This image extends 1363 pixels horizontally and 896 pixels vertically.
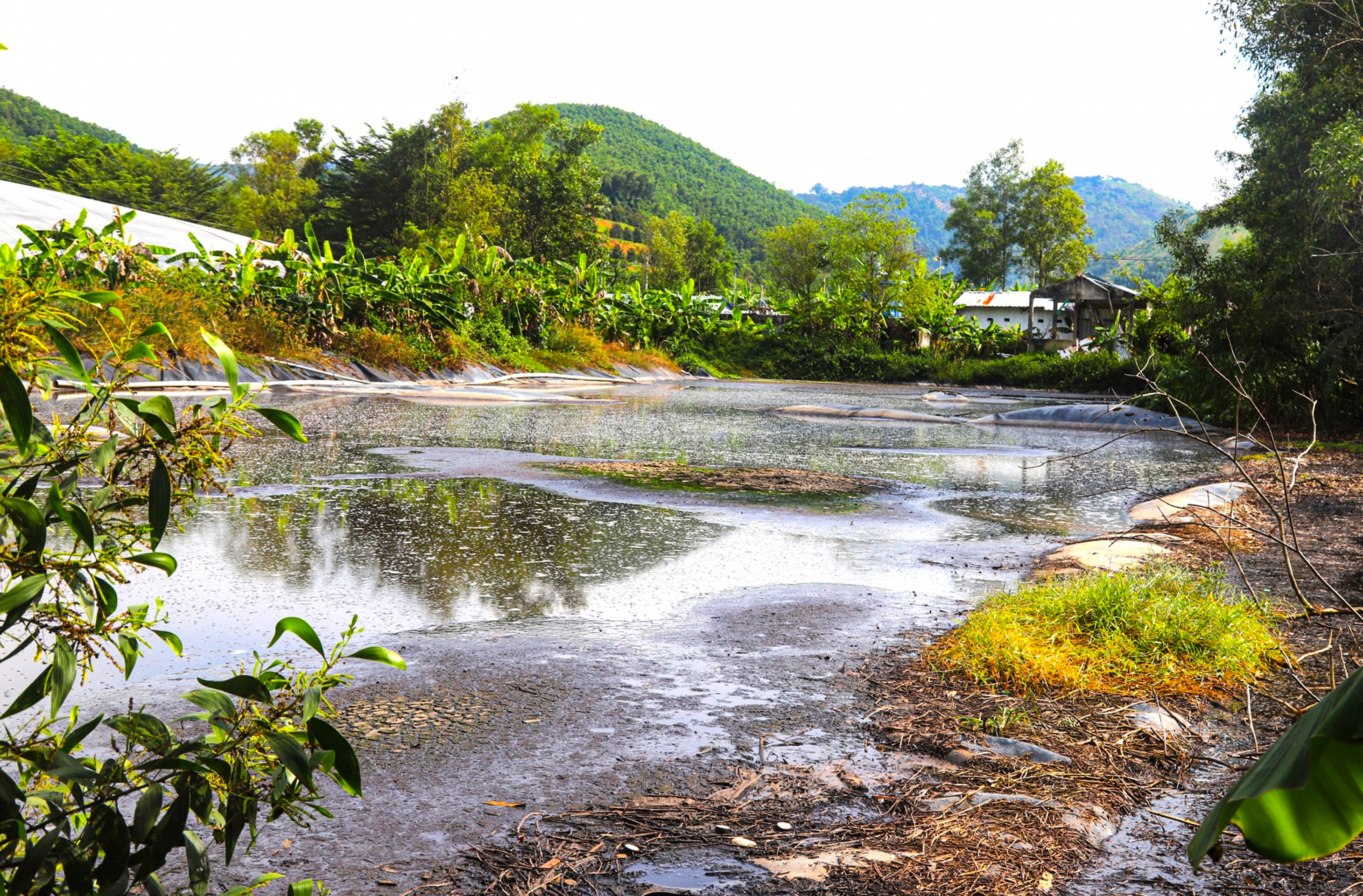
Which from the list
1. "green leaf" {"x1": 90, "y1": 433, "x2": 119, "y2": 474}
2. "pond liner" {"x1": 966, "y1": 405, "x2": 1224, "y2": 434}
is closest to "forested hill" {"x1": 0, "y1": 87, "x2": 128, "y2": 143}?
"pond liner" {"x1": 966, "y1": 405, "x2": 1224, "y2": 434}

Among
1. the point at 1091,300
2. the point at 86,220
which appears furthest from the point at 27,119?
the point at 1091,300

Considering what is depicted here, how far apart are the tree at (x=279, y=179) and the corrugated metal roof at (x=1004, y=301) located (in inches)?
1520

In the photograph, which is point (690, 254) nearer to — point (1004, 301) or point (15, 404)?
point (1004, 301)

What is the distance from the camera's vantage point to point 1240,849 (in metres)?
2.73

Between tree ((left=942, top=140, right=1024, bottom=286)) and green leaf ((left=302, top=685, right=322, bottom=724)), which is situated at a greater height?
tree ((left=942, top=140, right=1024, bottom=286))

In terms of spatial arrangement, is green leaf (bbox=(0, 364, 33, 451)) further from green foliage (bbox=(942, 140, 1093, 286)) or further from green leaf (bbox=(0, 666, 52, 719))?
green foliage (bbox=(942, 140, 1093, 286))

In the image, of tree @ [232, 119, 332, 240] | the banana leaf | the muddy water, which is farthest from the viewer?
tree @ [232, 119, 332, 240]

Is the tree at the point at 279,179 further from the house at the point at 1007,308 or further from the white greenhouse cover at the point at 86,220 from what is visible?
the house at the point at 1007,308

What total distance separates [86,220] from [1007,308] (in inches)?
2018

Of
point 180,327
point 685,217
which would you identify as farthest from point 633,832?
point 685,217

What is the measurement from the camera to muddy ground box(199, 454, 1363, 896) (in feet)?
8.11

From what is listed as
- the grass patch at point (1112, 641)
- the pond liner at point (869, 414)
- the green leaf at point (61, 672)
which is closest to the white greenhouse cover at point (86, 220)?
the pond liner at point (869, 414)

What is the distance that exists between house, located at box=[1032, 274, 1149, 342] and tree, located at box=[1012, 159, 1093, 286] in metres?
31.7

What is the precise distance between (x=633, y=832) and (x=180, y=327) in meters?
16.6
